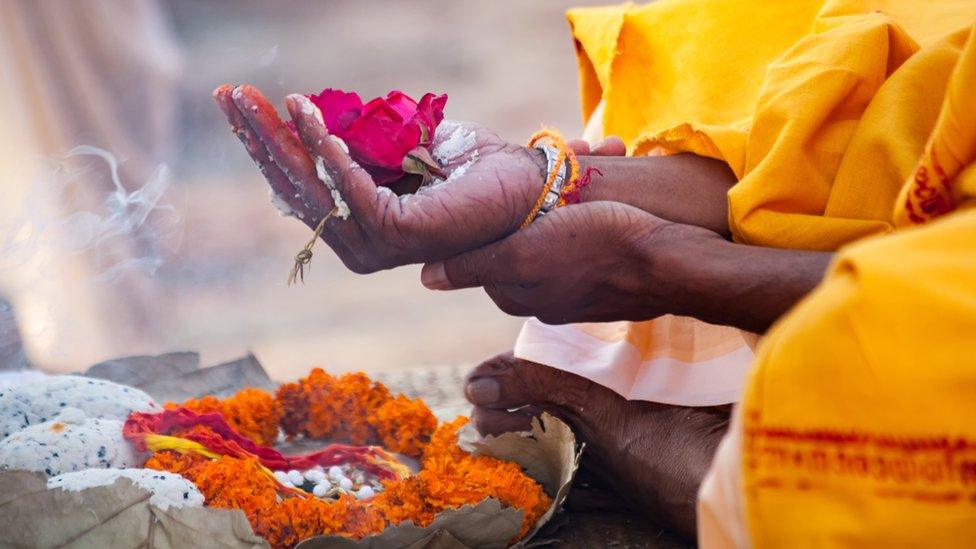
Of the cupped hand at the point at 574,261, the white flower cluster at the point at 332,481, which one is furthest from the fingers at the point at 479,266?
the white flower cluster at the point at 332,481

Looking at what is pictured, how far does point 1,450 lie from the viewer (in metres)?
1.83

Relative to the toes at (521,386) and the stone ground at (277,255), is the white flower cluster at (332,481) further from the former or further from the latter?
the stone ground at (277,255)

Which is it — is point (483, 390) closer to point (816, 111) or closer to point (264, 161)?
point (264, 161)


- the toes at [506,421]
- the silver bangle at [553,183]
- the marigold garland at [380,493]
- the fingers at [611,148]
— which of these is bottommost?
the toes at [506,421]

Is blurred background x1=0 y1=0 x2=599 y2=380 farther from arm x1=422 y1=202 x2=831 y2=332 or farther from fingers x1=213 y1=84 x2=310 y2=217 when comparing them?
arm x1=422 y1=202 x2=831 y2=332

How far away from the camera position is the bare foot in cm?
196

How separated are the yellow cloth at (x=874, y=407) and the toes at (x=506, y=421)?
1374 millimetres

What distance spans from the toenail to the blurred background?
0.31m

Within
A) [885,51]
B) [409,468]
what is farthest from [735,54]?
[409,468]

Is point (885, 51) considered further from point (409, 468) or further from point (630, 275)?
point (409, 468)

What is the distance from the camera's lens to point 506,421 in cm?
229

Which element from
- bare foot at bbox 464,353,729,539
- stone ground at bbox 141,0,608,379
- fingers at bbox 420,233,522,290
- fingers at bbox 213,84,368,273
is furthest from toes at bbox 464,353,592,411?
fingers at bbox 213,84,368,273

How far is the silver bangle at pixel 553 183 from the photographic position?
1837 millimetres

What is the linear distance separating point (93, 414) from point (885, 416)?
1.68 meters
